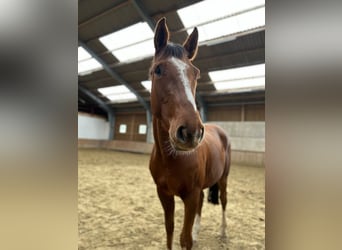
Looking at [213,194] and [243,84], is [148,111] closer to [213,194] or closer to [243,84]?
[243,84]

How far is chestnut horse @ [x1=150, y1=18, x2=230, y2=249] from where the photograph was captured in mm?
875

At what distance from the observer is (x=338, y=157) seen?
0.21 metres

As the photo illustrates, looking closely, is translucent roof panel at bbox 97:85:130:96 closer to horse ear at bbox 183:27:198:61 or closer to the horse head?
horse ear at bbox 183:27:198:61

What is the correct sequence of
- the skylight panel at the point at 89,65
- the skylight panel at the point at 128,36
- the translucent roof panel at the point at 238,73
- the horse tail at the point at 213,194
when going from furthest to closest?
the skylight panel at the point at 89,65
the translucent roof panel at the point at 238,73
the skylight panel at the point at 128,36
the horse tail at the point at 213,194

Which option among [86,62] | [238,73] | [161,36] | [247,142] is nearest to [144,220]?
[161,36]

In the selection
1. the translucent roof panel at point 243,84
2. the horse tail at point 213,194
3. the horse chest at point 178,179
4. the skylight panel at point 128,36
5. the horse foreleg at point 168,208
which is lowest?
the horse tail at point 213,194

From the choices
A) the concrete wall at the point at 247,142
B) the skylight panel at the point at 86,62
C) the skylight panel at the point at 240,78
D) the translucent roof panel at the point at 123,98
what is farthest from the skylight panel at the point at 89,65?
the concrete wall at the point at 247,142

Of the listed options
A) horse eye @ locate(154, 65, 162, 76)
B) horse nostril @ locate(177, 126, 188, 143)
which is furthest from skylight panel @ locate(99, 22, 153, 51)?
horse nostril @ locate(177, 126, 188, 143)

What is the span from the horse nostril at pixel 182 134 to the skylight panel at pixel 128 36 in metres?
6.27

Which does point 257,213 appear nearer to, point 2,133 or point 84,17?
point 2,133

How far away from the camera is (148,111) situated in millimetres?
12242

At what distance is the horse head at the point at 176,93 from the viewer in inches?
33.5

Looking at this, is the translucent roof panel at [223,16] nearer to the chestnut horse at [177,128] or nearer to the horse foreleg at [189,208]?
the chestnut horse at [177,128]

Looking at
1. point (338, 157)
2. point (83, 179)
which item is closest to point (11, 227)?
point (338, 157)
